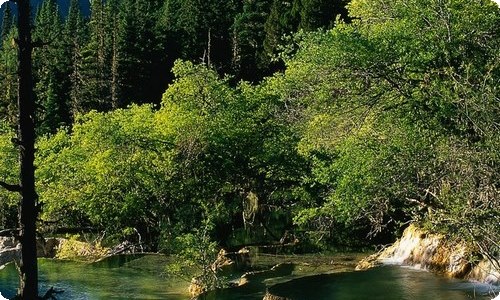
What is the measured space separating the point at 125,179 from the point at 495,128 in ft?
76.0

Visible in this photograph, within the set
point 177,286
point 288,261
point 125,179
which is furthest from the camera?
point 125,179

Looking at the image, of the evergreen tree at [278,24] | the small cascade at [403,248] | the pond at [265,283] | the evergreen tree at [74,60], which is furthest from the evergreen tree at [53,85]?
the small cascade at [403,248]

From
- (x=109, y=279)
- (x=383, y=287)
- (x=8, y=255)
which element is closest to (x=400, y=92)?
(x=383, y=287)

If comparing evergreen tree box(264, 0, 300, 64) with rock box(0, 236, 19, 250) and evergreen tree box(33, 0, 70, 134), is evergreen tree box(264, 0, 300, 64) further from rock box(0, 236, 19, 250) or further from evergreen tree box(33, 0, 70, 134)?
rock box(0, 236, 19, 250)

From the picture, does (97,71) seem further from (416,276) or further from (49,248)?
(416,276)

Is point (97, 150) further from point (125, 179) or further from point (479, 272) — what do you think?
point (479, 272)

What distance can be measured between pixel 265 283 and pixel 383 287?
5.07 m

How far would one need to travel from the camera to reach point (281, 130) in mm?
36969

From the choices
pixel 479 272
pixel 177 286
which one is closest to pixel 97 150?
pixel 177 286

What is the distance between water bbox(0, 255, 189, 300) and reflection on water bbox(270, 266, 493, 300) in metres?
4.85

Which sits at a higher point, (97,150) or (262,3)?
(262,3)

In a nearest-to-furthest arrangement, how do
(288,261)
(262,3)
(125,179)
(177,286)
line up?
Result: (177,286), (288,261), (125,179), (262,3)

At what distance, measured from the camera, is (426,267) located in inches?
905

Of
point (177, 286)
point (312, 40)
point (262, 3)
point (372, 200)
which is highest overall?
point (262, 3)
